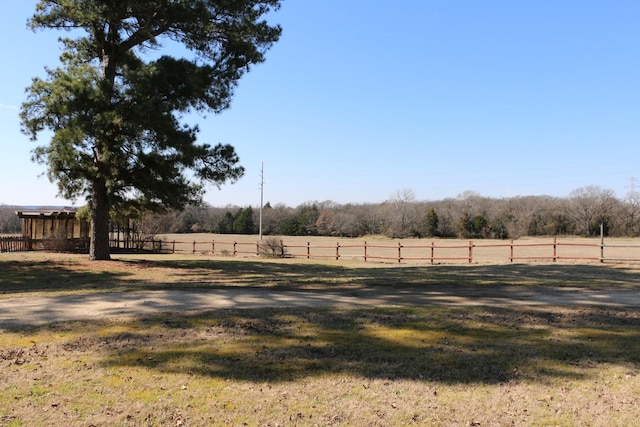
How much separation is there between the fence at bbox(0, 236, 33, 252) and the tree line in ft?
85.4

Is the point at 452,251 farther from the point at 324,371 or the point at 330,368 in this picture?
the point at 324,371

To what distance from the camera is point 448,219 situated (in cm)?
7456

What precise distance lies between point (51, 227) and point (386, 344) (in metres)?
31.0

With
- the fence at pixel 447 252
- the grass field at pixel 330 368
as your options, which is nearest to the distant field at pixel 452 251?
the fence at pixel 447 252

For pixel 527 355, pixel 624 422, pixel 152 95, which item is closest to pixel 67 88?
pixel 152 95

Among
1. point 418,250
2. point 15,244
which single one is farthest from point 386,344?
point 418,250

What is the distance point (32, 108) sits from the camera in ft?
61.4

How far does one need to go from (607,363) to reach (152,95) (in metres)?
16.2

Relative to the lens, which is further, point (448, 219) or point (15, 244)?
point (448, 219)

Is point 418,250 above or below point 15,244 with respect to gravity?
below

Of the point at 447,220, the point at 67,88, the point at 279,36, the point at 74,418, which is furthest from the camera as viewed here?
the point at 447,220

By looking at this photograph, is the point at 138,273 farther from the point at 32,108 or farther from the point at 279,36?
the point at 279,36

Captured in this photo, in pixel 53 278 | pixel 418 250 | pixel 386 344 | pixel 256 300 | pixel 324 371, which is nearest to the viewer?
pixel 324 371

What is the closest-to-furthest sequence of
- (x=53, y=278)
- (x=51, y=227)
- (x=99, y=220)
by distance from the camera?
(x=53, y=278) < (x=99, y=220) < (x=51, y=227)
